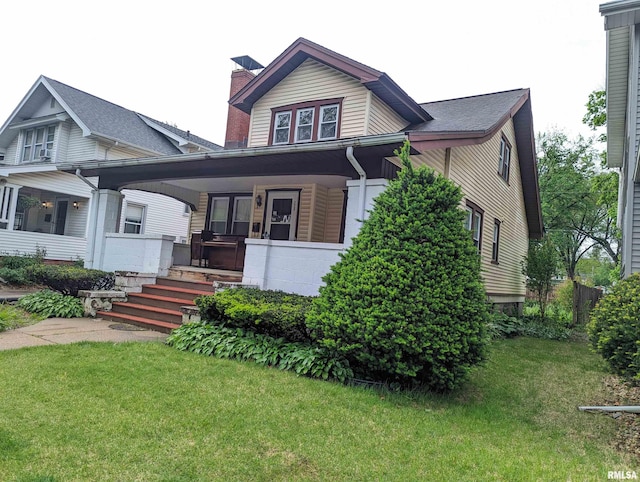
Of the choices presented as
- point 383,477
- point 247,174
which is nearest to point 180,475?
point 383,477

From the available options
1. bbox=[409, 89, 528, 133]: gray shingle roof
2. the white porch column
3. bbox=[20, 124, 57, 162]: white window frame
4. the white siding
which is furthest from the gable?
bbox=[20, 124, 57, 162]: white window frame

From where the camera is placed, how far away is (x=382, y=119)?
33.5 feet

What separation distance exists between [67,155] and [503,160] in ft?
55.2

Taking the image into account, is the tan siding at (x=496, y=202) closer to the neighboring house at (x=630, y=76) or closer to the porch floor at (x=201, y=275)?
the neighboring house at (x=630, y=76)

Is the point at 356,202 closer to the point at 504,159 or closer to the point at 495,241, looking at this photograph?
the point at 495,241

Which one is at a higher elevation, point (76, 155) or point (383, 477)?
point (76, 155)

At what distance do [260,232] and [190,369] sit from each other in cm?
648

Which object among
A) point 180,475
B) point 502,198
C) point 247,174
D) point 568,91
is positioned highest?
point 568,91

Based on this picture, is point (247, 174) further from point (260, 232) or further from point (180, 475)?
point (180, 475)

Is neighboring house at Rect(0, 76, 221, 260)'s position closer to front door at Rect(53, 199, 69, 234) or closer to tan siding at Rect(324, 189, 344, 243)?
front door at Rect(53, 199, 69, 234)

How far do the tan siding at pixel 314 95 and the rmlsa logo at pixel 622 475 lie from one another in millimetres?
7786

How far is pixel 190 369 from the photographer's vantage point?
4.88 meters

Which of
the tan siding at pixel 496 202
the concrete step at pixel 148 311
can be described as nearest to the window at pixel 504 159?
the tan siding at pixel 496 202

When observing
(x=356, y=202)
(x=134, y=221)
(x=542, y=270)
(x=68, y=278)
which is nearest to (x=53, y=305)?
(x=68, y=278)
